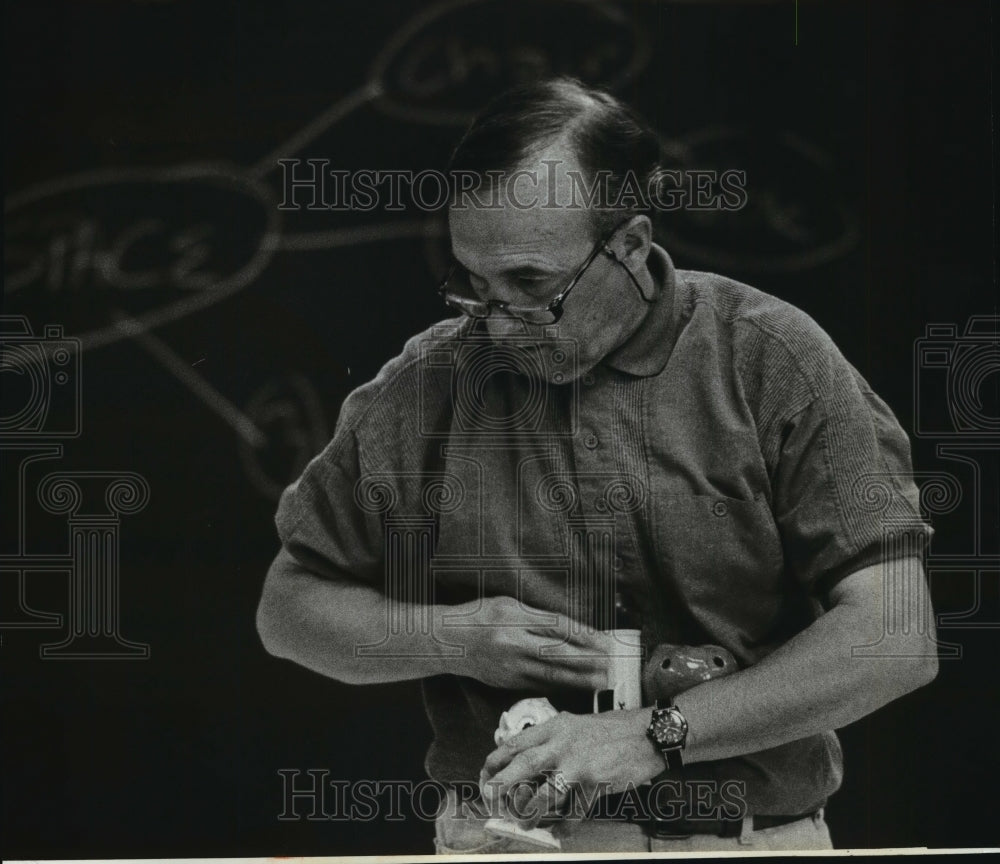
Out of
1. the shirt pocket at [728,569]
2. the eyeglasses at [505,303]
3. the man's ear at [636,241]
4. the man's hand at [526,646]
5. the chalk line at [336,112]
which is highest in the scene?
the chalk line at [336,112]

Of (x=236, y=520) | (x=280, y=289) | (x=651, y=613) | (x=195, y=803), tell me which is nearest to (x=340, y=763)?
(x=195, y=803)

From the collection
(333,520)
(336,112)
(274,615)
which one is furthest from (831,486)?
(336,112)

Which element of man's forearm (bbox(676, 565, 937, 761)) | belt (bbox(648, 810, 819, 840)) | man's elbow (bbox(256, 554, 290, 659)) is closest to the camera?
man's forearm (bbox(676, 565, 937, 761))

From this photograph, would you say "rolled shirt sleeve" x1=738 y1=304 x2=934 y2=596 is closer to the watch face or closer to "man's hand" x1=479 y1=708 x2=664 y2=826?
the watch face

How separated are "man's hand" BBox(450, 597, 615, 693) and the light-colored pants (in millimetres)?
475

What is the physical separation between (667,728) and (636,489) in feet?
2.50

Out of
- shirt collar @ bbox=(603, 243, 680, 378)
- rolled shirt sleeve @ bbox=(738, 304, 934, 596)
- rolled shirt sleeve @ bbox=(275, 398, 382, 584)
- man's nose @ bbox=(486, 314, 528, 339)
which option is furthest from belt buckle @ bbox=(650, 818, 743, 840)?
man's nose @ bbox=(486, 314, 528, 339)

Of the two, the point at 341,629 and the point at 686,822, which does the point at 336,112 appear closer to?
the point at 341,629

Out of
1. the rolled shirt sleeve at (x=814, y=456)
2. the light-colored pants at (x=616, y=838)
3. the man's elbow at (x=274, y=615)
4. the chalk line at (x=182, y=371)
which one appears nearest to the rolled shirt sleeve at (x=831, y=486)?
the rolled shirt sleeve at (x=814, y=456)

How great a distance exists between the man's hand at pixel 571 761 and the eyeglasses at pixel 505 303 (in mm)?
1276

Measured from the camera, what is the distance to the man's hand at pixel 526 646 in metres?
4.19

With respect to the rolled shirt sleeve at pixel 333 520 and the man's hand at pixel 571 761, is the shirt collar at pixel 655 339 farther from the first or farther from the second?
the man's hand at pixel 571 761

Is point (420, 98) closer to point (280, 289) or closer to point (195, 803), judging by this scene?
point (280, 289)

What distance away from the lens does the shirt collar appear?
417cm
